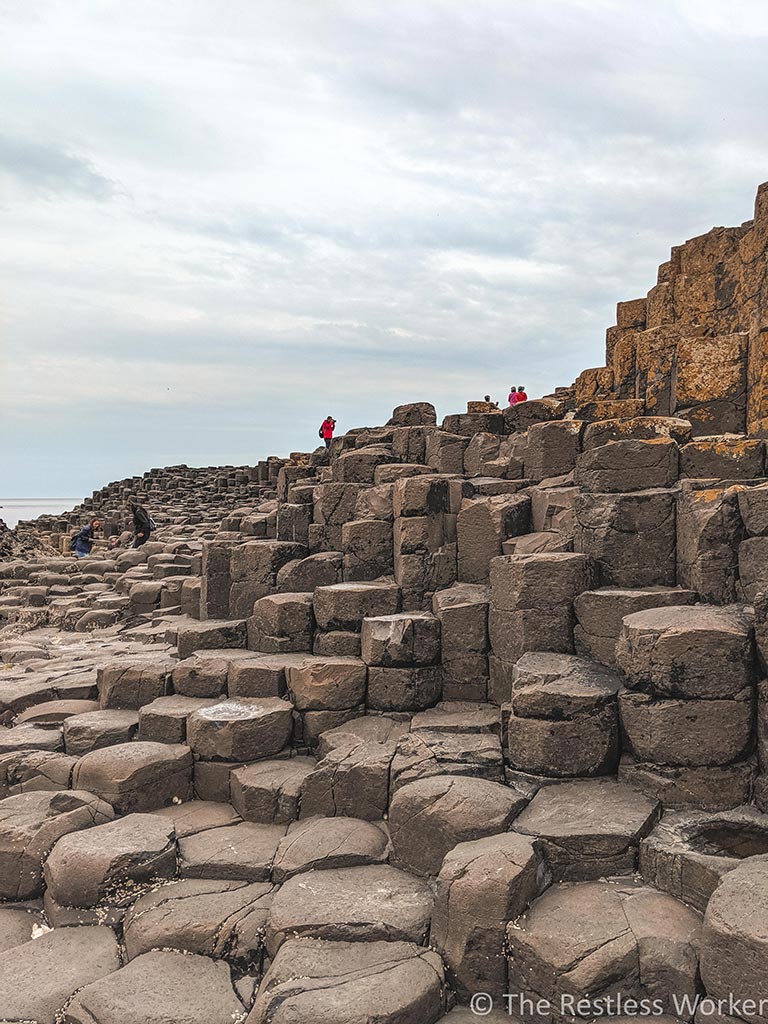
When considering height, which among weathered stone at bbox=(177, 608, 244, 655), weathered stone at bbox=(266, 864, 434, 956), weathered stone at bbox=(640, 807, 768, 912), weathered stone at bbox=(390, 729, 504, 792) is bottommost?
weathered stone at bbox=(266, 864, 434, 956)

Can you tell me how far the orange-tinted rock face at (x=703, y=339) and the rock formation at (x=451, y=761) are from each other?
2.1 inches

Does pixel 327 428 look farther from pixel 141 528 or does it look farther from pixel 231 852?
pixel 231 852

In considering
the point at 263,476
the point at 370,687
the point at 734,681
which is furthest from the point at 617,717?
the point at 263,476

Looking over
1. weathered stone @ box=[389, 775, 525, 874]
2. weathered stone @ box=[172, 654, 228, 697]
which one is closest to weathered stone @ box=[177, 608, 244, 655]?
weathered stone @ box=[172, 654, 228, 697]

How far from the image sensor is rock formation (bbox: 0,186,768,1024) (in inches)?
153

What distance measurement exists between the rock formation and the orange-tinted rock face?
5cm

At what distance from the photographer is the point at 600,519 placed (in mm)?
6297

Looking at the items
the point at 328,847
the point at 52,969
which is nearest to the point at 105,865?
the point at 52,969

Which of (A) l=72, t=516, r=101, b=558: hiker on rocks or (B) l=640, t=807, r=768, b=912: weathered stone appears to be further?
(A) l=72, t=516, r=101, b=558: hiker on rocks

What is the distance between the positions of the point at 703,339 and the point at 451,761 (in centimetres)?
527

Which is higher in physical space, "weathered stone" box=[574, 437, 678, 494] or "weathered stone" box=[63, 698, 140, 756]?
"weathered stone" box=[574, 437, 678, 494]

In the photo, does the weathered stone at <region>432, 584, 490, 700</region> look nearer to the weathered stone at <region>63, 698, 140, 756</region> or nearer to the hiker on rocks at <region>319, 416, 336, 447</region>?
the weathered stone at <region>63, 698, 140, 756</region>

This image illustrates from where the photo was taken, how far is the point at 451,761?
5543 millimetres

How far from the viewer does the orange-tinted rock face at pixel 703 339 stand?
24.2ft
